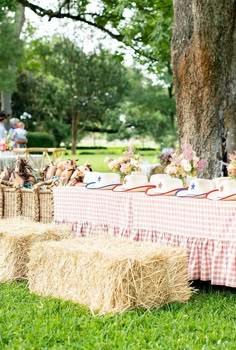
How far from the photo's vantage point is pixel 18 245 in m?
6.57

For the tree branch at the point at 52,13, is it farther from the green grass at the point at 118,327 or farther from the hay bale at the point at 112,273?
the green grass at the point at 118,327

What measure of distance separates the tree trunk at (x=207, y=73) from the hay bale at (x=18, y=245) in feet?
11.7

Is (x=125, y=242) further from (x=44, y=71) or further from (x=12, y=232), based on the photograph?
(x=44, y=71)

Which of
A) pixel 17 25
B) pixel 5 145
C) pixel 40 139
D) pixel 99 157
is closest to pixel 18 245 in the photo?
pixel 5 145

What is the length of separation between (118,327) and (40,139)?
34.4 m

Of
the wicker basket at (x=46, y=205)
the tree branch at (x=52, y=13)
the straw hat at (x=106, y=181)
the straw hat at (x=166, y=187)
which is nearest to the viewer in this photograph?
the straw hat at (x=166, y=187)

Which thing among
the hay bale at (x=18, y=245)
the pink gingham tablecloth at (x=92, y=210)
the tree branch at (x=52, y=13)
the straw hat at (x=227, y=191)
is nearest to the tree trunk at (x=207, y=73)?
the pink gingham tablecloth at (x=92, y=210)

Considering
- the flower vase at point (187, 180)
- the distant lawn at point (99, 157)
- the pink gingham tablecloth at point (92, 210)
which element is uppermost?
the flower vase at point (187, 180)

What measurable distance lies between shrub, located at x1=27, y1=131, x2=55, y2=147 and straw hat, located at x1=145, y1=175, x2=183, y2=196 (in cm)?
3212

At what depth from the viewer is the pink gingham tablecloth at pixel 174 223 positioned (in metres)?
5.73

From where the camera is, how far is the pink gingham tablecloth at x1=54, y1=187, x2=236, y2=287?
573 centimetres

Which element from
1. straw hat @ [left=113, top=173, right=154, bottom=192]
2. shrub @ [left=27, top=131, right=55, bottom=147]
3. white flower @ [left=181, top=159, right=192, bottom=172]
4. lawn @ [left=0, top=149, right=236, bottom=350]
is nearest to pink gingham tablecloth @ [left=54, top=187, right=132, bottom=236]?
straw hat @ [left=113, top=173, right=154, bottom=192]

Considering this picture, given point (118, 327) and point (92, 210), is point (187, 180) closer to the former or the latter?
point (92, 210)

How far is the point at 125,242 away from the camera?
5.88 m
